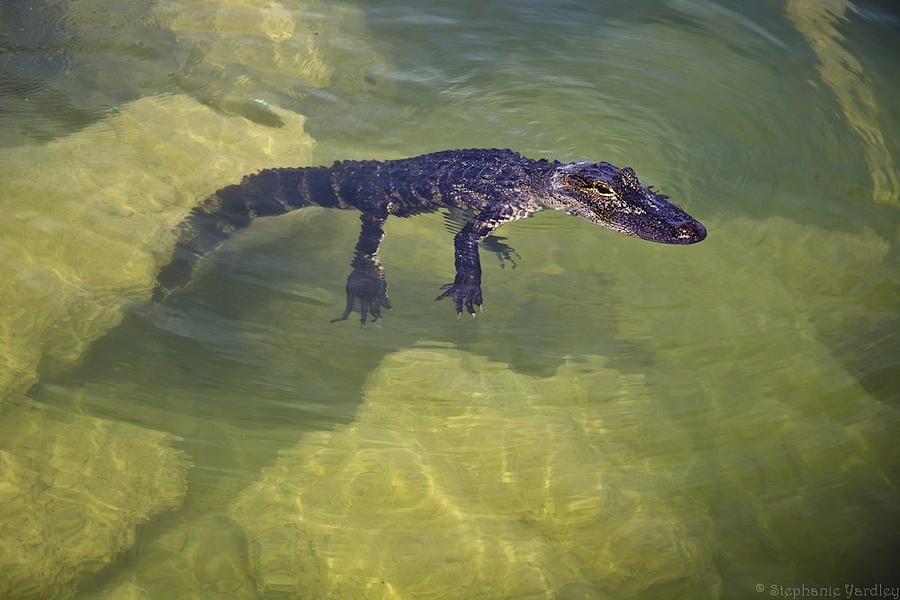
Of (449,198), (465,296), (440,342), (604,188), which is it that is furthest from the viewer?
A: (449,198)

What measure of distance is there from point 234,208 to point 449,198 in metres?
1.96

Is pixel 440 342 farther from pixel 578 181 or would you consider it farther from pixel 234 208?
pixel 234 208

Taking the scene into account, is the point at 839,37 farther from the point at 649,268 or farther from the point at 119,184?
the point at 119,184

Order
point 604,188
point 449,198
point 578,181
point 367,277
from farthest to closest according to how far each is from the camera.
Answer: point 449,198
point 578,181
point 604,188
point 367,277

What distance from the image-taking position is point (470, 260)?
4.88 meters

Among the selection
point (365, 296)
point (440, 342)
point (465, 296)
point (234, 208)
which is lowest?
point (234, 208)

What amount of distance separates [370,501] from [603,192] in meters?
3.21

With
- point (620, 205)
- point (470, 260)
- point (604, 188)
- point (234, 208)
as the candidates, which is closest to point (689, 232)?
point (620, 205)

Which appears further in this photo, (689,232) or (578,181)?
(578,181)

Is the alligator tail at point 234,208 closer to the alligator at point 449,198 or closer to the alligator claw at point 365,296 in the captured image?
the alligator at point 449,198

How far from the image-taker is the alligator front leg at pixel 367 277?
4621mm

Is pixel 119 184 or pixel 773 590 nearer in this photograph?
pixel 773 590

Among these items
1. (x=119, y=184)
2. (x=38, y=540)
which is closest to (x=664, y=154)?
(x=119, y=184)

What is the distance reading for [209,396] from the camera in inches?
153
